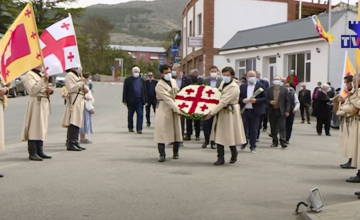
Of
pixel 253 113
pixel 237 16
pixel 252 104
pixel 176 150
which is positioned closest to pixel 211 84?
pixel 252 104

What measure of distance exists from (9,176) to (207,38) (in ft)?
115

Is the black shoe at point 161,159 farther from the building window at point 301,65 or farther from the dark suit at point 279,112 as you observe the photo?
the building window at point 301,65

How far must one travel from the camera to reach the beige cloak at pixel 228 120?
11.7 meters

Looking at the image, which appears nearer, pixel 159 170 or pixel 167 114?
pixel 159 170

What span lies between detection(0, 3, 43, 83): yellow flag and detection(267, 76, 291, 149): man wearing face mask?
733 centimetres

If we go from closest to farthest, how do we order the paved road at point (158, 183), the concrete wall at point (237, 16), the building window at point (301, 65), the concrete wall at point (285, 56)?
the paved road at point (158, 183), the concrete wall at point (285, 56), the building window at point (301, 65), the concrete wall at point (237, 16)

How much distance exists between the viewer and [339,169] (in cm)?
1195

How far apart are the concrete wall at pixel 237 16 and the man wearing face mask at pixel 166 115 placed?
3206 cm

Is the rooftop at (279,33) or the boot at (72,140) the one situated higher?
the rooftop at (279,33)

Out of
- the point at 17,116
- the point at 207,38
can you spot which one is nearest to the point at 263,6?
the point at 207,38

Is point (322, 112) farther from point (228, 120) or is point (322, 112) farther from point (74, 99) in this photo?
point (74, 99)

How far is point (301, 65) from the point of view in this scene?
108 ft

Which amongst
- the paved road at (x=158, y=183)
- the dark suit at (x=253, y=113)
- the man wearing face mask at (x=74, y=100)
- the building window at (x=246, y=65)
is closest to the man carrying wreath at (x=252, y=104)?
the dark suit at (x=253, y=113)

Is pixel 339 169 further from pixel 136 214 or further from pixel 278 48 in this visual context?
pixel 278 48
